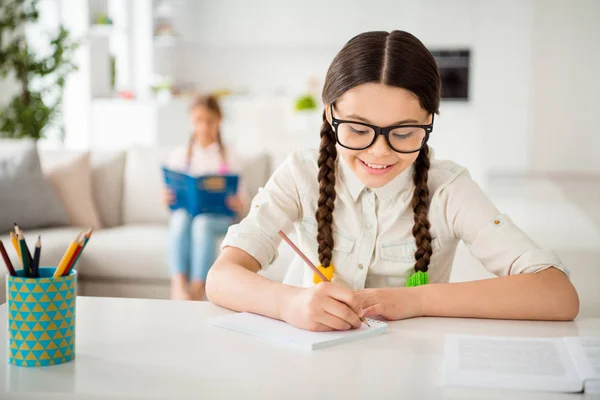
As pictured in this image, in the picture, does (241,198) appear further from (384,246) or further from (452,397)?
(452,397)

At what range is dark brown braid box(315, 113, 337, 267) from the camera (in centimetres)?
154

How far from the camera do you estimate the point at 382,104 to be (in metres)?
1.32

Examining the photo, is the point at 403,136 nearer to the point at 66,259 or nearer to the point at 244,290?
the point at 244,290

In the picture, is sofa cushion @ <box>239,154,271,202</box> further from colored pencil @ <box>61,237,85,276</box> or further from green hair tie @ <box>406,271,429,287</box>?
colored pencil @ <box>61,237,85,276</box>

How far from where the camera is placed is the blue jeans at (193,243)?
3209 millimetres

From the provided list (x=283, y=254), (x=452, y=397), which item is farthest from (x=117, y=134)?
(x=452, y=397)

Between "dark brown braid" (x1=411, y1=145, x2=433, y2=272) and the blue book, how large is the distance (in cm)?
177

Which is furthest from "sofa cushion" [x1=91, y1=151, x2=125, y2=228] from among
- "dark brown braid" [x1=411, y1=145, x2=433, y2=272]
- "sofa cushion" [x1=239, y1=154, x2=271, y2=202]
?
"dark brown braid" [x1=411, y1=145, x2=433, y2=272]

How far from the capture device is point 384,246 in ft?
5.04

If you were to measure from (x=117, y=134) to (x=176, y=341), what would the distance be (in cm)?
669

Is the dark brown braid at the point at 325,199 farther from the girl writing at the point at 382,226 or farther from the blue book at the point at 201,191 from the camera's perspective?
the blue book at the point at 201,191

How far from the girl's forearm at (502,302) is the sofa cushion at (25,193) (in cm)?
243

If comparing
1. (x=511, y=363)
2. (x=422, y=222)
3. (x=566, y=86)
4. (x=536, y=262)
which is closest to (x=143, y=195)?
(x=422, y=222)

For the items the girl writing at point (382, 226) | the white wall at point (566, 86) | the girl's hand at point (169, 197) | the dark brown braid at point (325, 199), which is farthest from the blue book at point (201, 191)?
the white wall at point (566, 86)
